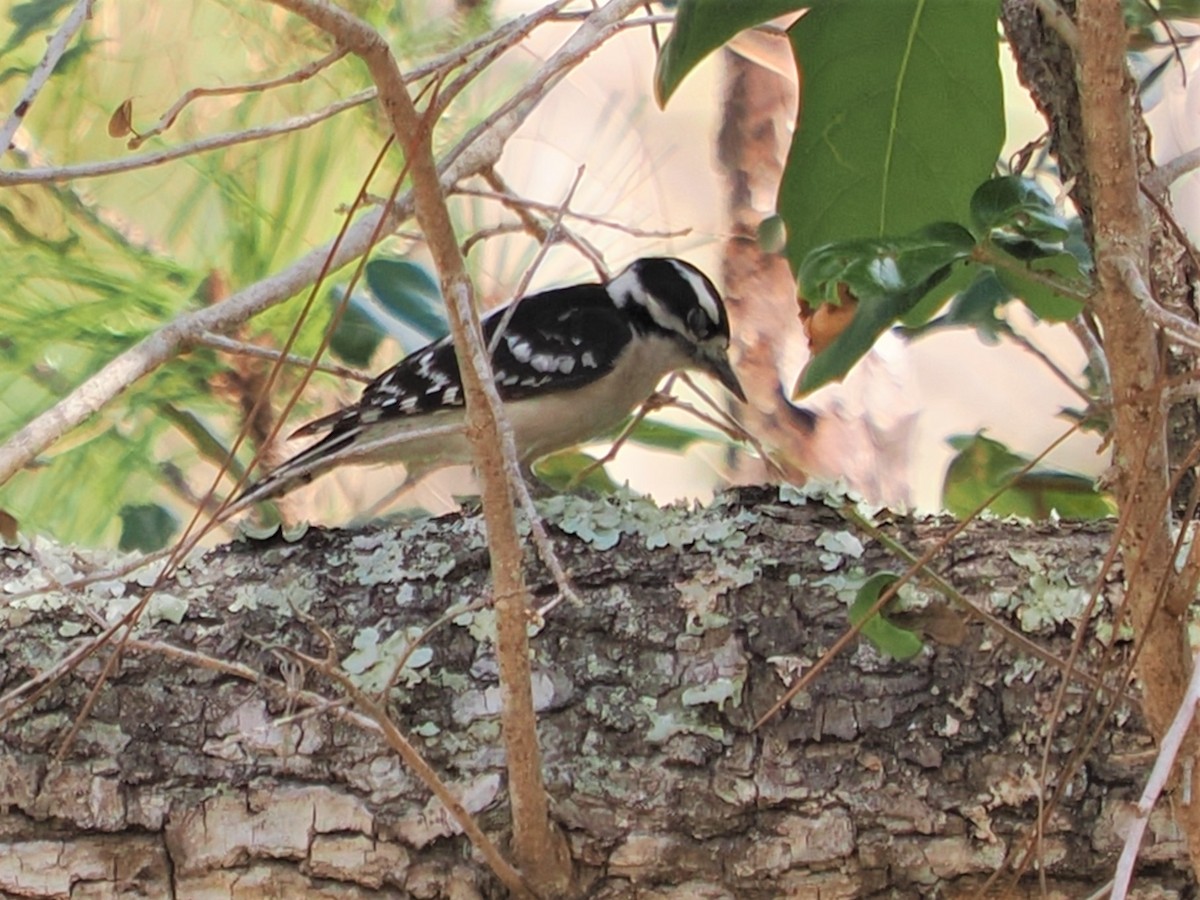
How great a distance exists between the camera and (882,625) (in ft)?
3.35

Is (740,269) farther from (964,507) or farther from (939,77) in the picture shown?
(939,77)

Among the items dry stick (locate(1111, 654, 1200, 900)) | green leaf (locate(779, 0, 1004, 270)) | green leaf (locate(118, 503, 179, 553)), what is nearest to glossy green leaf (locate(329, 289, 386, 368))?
green leaf (locate(118, 503, 179, 553))

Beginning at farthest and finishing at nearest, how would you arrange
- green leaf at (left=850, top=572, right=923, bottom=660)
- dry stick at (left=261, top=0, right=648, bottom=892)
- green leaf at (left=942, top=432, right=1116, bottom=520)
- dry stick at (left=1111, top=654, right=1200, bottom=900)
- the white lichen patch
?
green leaf at (left=942, top=432, right=1116, bottom=520)
the white lichen patch
green leaf at (left=850, top=572, right=923, bottom=660)
dry stick at (left=261, top=0, right=648, bottom=892)
dry stick at (left=1111, top=654, right=1200, bottom=900)

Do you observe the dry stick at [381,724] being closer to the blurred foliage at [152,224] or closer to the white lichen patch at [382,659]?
the white lichen patch at [382,659]

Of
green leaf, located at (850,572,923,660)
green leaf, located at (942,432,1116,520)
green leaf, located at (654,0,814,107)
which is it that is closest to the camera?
green leaf, located at (850,572,923,660)

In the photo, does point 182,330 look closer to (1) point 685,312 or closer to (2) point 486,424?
(2) point 486,424

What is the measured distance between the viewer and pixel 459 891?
1124mm

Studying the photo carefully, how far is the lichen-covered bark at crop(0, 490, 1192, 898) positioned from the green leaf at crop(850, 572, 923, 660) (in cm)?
17

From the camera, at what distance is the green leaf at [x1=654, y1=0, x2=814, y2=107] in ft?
3.58

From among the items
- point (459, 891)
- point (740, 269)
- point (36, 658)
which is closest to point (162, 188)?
point (36, 658)

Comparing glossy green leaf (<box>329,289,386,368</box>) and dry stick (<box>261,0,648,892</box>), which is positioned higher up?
glossy green leaf (<box>329,289,386,368</box>)

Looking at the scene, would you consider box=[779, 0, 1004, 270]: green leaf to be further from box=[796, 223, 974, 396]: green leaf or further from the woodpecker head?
the woodpecker head

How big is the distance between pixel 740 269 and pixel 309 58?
1307 mm

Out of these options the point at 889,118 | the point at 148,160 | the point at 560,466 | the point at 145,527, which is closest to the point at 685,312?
the point at 560,466
